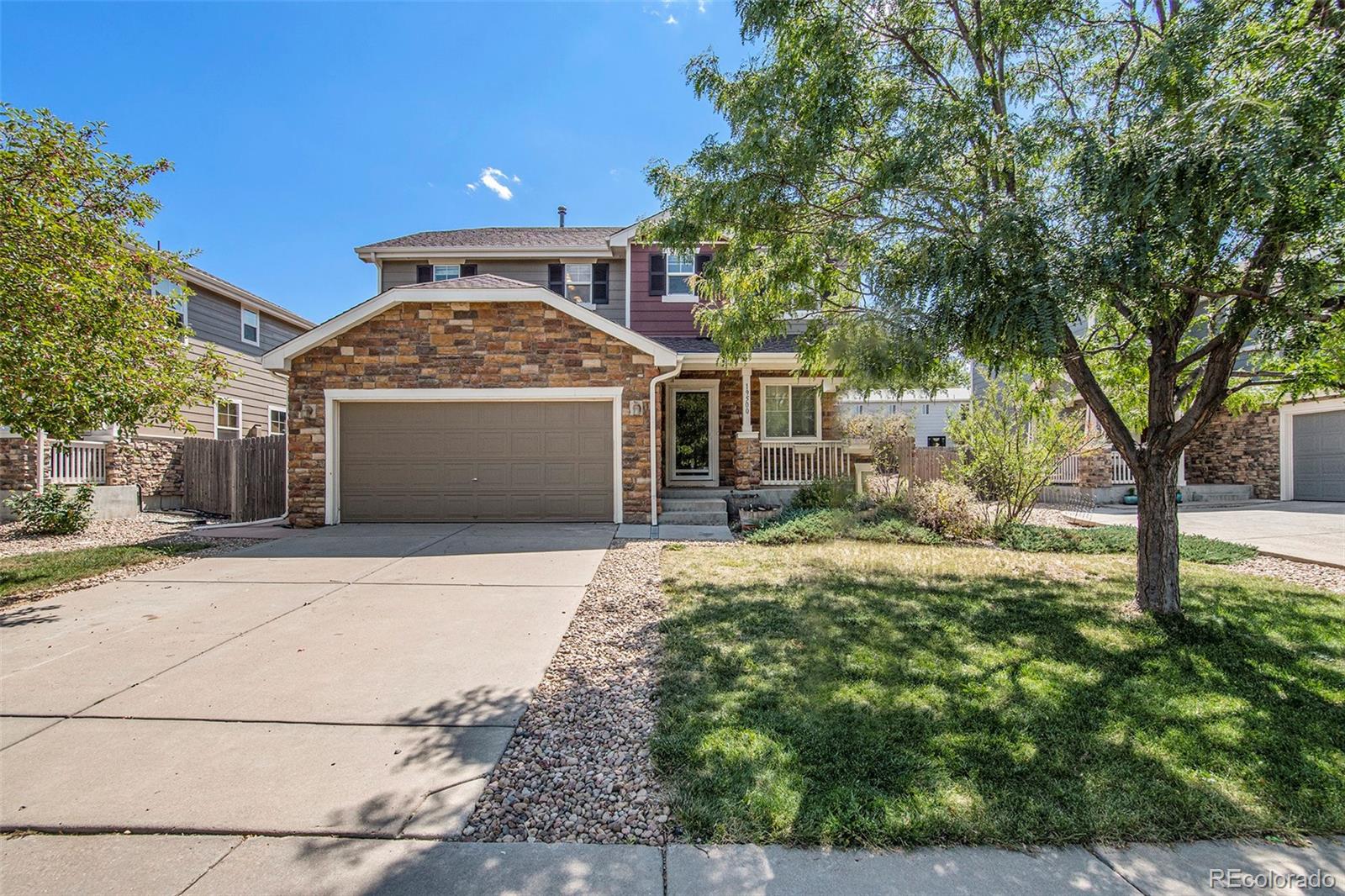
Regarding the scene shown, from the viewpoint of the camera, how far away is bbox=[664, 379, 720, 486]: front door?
44.2 feet

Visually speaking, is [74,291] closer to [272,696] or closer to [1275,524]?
[272,696]

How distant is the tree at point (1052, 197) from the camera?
3.19 meters

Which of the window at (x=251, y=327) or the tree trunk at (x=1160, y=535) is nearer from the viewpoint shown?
the tree trunk at (x=1160, y=535)

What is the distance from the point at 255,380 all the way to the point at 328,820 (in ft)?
59.6

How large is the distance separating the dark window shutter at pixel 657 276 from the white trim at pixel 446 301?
4143mm

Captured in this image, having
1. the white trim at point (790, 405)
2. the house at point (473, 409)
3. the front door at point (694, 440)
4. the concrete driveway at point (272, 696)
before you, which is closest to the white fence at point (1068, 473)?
the white trim at point (790, 405)

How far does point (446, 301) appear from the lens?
398 inches

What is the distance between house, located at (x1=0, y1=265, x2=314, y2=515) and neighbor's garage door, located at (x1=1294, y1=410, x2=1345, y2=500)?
21.9 metres

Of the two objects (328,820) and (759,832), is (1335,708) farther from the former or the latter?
(328,820)

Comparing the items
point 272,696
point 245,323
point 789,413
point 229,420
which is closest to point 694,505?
point 789,413

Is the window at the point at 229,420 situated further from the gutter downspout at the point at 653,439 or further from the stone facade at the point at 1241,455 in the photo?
the stone facade at the point at 1241,455

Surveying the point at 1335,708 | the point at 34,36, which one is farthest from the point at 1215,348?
the point at 34,36

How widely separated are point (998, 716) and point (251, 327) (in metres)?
20.6
